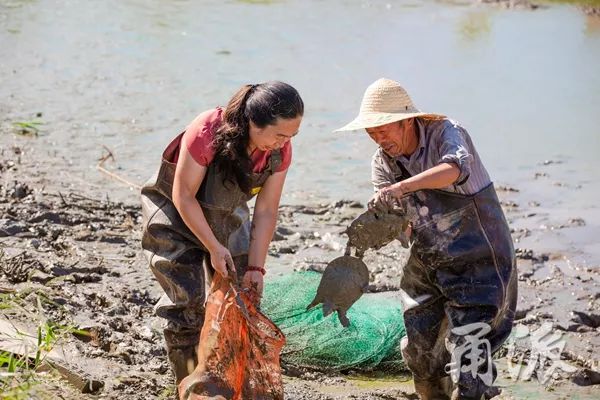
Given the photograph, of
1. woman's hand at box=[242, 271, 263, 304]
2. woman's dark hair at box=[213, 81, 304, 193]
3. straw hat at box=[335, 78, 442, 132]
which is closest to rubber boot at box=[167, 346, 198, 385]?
woman's hand at box=[242, 271, 263, 304]

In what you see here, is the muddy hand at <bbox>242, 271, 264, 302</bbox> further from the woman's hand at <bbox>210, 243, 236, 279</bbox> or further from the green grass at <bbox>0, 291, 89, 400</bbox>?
the green grass at <bbox>0, 291, 89, 400</bbox>

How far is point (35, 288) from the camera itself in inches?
220

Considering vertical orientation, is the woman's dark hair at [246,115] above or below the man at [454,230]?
above

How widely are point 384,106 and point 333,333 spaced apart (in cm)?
170

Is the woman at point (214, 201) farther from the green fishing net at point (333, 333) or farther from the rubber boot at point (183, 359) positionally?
the green fishing net at point (333, 333)

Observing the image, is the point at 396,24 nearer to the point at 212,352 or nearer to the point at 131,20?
the point at 131,20

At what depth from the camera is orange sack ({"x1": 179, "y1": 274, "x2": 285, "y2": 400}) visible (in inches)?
171

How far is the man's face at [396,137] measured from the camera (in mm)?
4590

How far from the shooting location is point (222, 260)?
4469 millimetres

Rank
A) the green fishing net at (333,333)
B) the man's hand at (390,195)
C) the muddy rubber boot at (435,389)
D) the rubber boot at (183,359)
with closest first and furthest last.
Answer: the man's hand at (390,195) → the rubber boot at (183,359) → the muddy rubber boot at (435,389) → the green fishing net at (333,333)

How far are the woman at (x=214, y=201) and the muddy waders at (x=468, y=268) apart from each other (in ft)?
2.19

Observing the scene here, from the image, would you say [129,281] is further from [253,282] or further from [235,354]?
[235,354]

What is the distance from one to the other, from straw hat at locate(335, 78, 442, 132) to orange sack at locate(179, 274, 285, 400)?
0.91 meters

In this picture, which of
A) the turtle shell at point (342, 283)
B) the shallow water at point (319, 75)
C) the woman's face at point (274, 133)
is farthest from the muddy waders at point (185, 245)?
the shallow water at point (319, 75)
